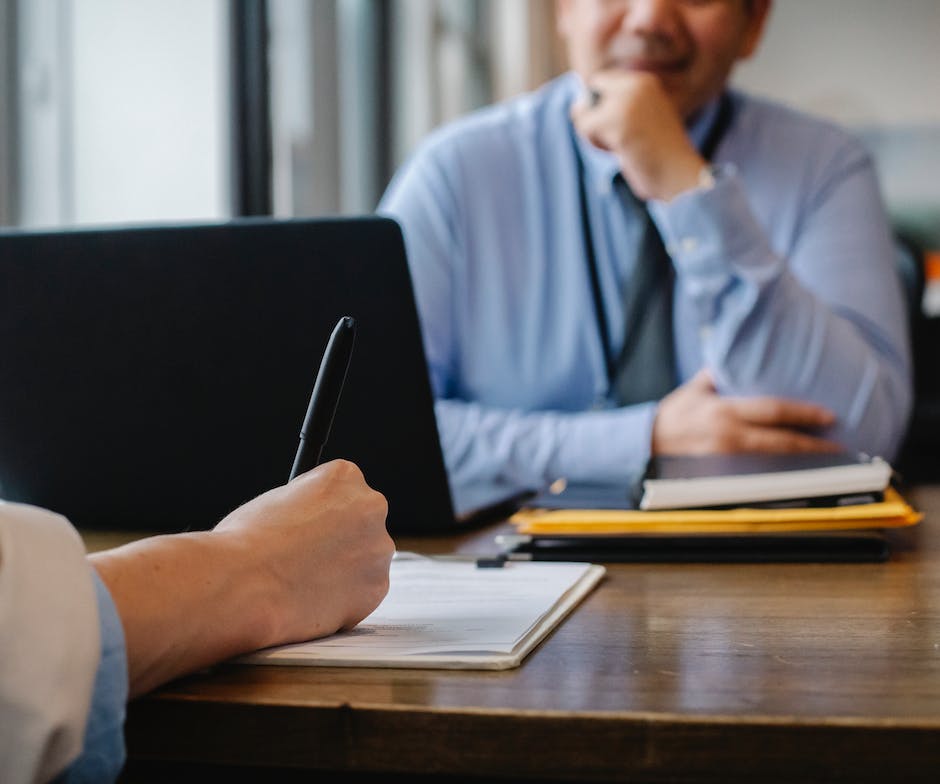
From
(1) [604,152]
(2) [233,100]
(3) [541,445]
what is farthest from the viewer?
(2) [233,100]

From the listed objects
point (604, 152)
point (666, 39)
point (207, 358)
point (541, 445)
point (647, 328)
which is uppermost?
point (666, 39)

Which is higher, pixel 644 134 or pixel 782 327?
pixel 644 134

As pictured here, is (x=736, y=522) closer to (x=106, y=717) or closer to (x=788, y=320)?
(x=106, y=717)

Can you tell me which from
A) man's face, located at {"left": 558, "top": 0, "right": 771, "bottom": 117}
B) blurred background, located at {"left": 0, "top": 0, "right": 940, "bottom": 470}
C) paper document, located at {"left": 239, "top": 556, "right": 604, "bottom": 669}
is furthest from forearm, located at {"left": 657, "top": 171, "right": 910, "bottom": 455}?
paper document, located at {"left": 239, "top": 556, "right": 604, "bottom": 669}

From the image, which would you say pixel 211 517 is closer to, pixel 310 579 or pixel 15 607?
pixel 310 579

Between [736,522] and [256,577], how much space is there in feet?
1.36

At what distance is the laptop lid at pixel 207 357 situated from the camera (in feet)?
2.71

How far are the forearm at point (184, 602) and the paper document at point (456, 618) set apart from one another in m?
0.03

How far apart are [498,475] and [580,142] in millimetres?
619

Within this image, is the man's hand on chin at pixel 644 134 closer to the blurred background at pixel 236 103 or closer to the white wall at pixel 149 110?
the blurred background at pixel 236 103

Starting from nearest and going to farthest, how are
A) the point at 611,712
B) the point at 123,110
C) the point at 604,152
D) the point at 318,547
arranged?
the point at 611,712, the point at 318,547, the point at 604,152, the point at 123,110

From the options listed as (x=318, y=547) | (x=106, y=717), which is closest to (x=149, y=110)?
(x=318, y=547)

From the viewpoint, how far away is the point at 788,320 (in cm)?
139

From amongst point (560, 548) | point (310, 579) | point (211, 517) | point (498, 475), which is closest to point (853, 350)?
point (498, 475)
